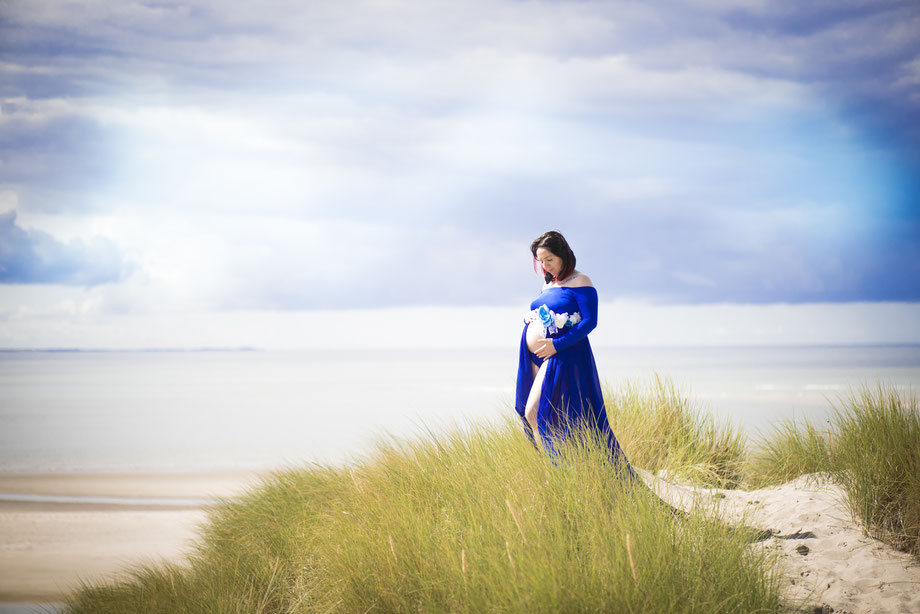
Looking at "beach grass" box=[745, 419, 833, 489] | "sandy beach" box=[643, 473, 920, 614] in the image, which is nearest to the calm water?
"beach grass" box=[745, 419, 833, 489]

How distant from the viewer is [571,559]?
11.1ft

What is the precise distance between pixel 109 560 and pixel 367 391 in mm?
28076

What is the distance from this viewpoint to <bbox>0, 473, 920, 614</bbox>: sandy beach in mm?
4055

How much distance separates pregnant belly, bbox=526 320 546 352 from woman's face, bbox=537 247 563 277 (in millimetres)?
479

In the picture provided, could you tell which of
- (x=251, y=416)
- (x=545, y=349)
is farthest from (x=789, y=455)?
(x=251, y=416)

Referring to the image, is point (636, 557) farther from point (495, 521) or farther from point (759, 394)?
point (759, 394)

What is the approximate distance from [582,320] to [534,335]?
48cm

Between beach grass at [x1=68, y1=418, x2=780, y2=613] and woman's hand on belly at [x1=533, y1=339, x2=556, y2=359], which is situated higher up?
woman's hand on belly at [x1=533, y1=339, x2=556, y2=359]

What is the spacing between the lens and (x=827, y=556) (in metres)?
4.45

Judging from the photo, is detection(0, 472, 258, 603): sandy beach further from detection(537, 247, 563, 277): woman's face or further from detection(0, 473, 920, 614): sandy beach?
detection(537, 247, 563, 277): woman's face

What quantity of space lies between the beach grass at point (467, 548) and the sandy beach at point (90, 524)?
140cm

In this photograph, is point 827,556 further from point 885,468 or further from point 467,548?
point 467,548

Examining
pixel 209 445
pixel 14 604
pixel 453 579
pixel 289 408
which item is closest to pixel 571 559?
pixel 453 579

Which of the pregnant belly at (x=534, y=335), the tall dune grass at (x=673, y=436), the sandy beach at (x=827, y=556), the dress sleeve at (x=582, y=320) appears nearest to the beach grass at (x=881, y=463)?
the sandy beach at (x=827, y=556)
